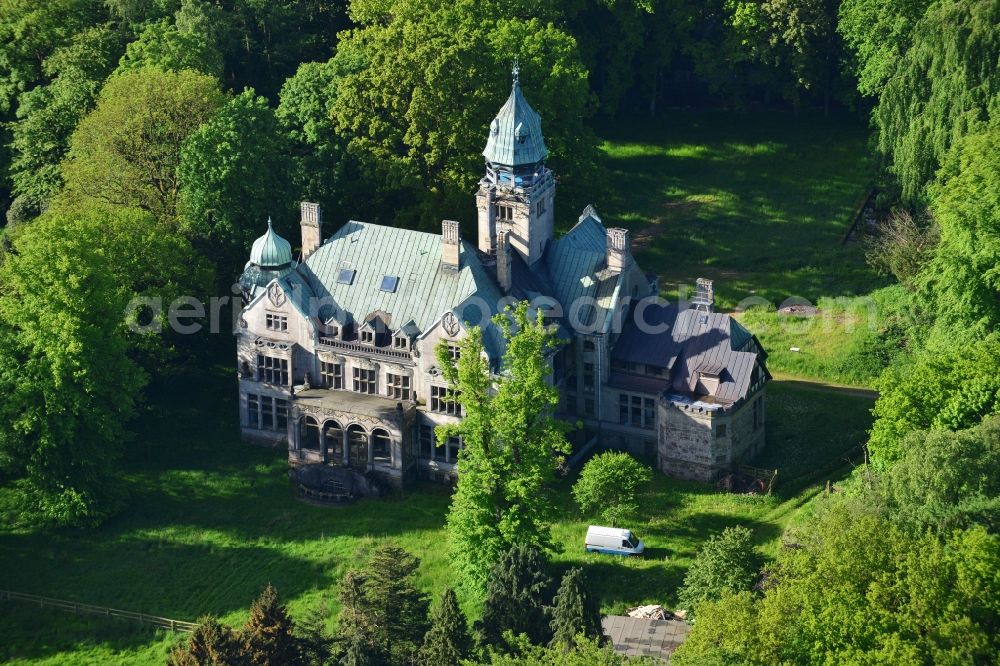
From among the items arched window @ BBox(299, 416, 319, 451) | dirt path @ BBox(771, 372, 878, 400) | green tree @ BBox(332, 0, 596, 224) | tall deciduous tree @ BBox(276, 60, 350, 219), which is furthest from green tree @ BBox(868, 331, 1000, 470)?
tall deciduous tree @ BBox(276, 60, 350, 219)

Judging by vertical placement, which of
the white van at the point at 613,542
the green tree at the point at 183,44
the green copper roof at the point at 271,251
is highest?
the green tree at the point at 183,44

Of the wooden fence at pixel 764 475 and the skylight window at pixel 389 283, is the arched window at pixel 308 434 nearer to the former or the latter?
the skylight window at pixel 389 283

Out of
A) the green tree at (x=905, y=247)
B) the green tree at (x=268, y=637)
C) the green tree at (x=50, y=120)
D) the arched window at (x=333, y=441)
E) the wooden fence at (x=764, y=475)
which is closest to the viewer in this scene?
the green tree at (x=268, y=637)

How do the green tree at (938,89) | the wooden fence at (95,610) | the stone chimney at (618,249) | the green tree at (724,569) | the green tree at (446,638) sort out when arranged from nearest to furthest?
1. the green tree at (446,638)
2. the green tree at (724,569)
3. the wooden fence at (95,610)
4. the stone chimney at (618,249)
5. the green tree at (938,89)

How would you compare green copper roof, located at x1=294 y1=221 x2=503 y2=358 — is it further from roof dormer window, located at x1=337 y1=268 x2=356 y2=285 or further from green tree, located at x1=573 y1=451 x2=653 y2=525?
green tree, located at x1=573 y1=451 x2=653 y2=525

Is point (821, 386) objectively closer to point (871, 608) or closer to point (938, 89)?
point (938, 89)

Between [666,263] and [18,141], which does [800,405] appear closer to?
[666,263]

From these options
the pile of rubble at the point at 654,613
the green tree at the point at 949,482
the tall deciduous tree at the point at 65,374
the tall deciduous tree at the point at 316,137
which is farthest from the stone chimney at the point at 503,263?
the green tree at the point at 949,482

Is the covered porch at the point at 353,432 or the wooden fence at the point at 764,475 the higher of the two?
the covered porch at the point at 353,432
